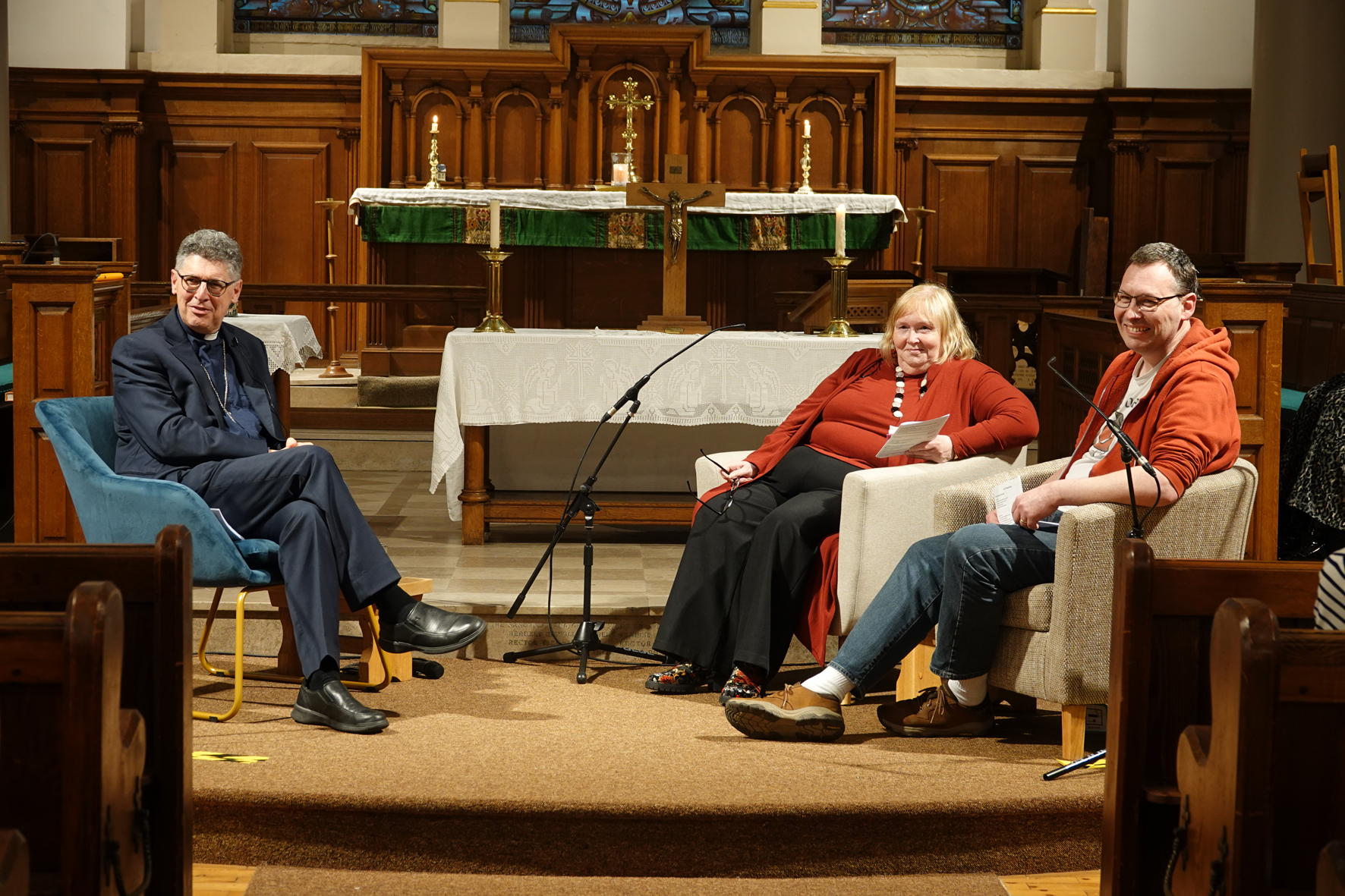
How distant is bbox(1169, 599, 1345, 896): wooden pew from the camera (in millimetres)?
1765

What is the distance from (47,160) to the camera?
980cm

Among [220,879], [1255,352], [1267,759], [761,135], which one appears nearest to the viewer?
[1267,759]

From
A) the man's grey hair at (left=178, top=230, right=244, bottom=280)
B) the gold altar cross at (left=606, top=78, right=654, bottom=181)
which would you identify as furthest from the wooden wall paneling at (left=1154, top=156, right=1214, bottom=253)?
the man's grey hair at (left=178, top=230, right=244, bottom=280)

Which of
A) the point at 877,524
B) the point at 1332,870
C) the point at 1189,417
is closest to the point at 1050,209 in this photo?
the point at 877,524

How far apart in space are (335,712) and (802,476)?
1.45 meters

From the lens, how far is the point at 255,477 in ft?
11.6

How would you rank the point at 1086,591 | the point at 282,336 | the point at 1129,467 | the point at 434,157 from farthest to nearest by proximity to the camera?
the point at 434,157, the point at 282,336, the point at 1086,591, the point at 1129,467

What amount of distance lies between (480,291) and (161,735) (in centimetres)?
512

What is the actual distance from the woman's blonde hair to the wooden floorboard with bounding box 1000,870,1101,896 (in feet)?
5.18

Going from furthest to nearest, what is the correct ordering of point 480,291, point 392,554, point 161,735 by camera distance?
point 480,291 < point 392,554 < point 161,735

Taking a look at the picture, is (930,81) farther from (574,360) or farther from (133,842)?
(133,842)

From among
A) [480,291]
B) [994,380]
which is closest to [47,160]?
[480,291]

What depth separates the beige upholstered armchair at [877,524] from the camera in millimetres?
3586

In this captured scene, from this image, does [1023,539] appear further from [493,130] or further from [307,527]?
[493,130]
